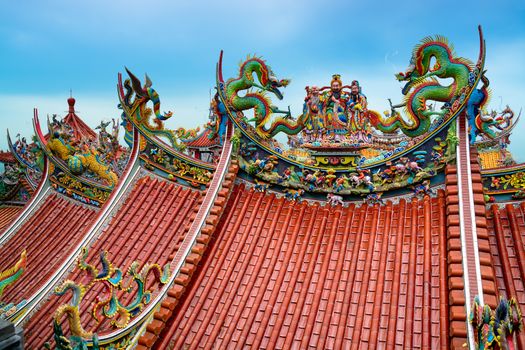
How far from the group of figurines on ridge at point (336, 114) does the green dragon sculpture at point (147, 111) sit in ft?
8.69

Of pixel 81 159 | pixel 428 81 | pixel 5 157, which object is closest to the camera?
pixel 428 81

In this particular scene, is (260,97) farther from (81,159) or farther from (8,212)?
(8,212)

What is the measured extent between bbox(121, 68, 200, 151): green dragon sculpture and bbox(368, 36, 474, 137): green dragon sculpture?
13.8 ft

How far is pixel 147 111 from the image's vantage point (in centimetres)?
873

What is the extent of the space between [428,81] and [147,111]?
17.3ft

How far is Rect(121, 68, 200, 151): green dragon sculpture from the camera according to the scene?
8.51 meters

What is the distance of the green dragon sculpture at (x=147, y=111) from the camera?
27.9 ft

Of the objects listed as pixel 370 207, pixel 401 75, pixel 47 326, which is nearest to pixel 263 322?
pixel 370 207

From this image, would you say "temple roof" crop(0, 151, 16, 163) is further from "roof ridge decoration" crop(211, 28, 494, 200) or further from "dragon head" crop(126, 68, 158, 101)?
"roof ridge decoration" crop(211, 28, 494, 200)

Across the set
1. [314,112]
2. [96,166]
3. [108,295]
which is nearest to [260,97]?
[314,112]

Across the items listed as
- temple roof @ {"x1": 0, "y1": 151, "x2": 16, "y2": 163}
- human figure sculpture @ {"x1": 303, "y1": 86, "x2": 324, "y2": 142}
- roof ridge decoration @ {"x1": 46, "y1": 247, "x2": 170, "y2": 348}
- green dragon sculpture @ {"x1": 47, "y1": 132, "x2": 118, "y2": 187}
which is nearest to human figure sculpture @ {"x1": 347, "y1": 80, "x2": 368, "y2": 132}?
human figure sculpture @ {"x1": 303, "y1": 86, "x2": 324, "y2": 142}

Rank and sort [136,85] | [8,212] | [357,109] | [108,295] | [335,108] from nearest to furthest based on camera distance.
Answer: [108,295] → [357,109] → [335,108] → [136,85] → [8,212]

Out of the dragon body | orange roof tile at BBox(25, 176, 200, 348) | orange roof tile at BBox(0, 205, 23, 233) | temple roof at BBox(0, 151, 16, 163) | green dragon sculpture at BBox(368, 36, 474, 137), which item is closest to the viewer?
green dragon sculpture at BBox(368, 36, 474, 137)

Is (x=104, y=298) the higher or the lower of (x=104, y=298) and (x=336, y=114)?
the lower
